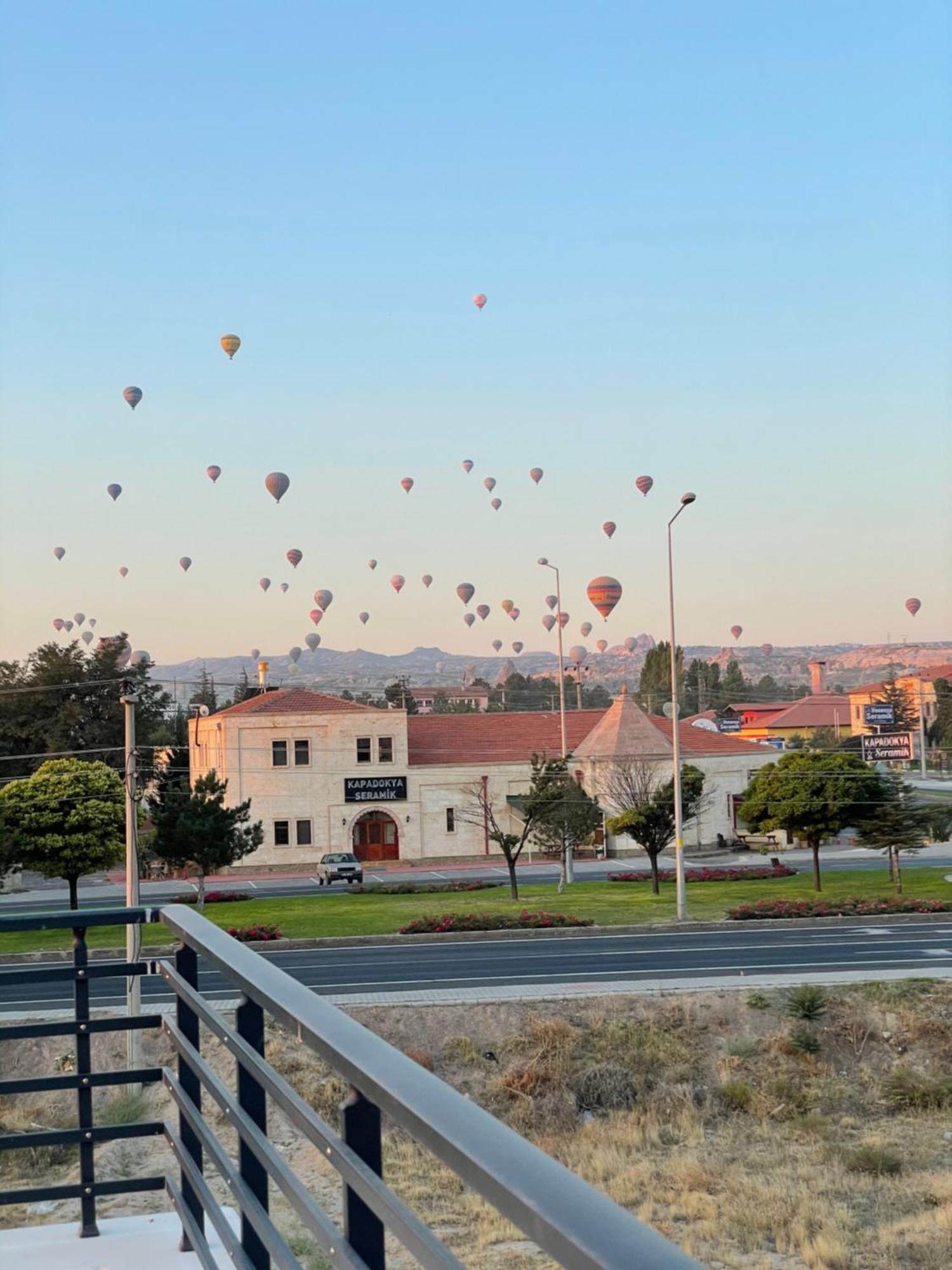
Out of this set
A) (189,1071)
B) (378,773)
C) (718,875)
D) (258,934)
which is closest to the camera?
(189,1071)

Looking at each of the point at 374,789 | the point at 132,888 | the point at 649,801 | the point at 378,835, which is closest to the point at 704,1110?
the point at 132,888

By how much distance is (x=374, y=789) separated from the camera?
65.6 meters

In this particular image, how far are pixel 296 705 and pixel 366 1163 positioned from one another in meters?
65.0

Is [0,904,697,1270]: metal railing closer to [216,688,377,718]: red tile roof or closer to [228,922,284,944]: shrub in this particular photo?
[228,922,284,944]: shrub

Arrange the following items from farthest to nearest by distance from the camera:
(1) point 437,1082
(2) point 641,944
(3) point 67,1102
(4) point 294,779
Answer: (4) point 294,779
(2) point 641,944
(3) point 67,1102
(1) point 437,1082

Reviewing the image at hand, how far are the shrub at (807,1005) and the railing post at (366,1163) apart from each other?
25.2 meters

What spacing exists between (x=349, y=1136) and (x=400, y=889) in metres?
49.0

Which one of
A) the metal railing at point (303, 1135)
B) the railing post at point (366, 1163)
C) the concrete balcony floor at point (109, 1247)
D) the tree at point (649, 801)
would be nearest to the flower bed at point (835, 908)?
the tree at point (649, 801)

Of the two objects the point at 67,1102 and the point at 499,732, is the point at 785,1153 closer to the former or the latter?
the point at 67,1102

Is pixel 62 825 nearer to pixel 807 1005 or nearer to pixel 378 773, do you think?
pixel 378 773

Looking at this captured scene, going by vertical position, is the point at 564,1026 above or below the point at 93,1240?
below

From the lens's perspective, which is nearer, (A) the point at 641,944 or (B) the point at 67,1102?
(B) the point at 67,1102

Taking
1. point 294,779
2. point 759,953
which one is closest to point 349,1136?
point 759,953

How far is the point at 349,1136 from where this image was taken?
78.1 inches
